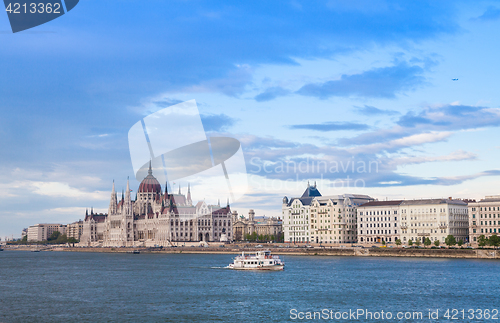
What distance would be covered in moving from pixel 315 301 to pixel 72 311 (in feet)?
65.4

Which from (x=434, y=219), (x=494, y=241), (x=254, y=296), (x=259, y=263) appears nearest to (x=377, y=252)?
(x=434, y=219)

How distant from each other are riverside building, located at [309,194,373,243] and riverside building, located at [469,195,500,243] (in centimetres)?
3459

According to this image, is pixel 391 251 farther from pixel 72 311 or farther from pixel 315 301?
pixel 72 311

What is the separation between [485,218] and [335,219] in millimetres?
40599

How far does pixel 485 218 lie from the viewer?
12362 centimetres

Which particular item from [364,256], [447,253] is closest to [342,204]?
[364,256]

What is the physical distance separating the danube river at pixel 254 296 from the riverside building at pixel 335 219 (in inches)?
2964

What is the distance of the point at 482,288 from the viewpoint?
5578 cm

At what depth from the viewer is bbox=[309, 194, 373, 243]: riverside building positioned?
15175 centimetres

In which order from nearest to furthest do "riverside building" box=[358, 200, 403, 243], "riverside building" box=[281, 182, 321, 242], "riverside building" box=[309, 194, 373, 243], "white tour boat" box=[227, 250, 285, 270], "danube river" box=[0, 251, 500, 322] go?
"danube river" box=[0, 251, 500, 322] < "white tour boat" box=[227, 250, 285, 270] < "riverside building" box=[358, 200, 403, 243] < "riverside building" box=[309, 194, 373, 243] < "riverside building" box=[281, 182, 321, 242]

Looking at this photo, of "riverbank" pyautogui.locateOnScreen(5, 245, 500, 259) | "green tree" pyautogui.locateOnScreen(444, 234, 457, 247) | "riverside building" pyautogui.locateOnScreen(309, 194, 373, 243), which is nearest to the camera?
"riverbank" pyautogui.locateOnScreen(5, 245, 500, 259)

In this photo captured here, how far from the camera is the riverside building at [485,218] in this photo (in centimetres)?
12212

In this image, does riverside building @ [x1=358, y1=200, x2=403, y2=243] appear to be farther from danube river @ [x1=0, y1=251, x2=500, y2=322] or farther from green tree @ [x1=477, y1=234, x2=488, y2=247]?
danube river @ [x1=0, y1=251, x2=500, y2=322]

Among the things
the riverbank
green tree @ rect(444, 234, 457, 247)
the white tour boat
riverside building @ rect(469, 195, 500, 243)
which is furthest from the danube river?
riverside building @ rect(469, 195, 500, 243)
